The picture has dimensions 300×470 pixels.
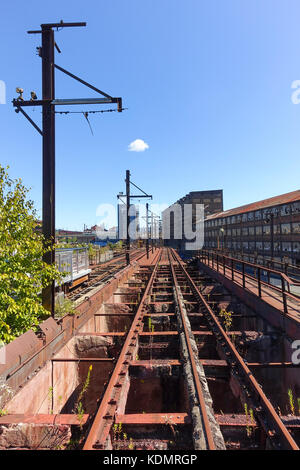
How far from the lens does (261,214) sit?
135 ft

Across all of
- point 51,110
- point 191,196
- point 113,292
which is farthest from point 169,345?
point 191,196

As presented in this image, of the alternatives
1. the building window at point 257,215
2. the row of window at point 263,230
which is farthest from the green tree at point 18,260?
the building window at point 257,215

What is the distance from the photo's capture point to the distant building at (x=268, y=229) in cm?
3312

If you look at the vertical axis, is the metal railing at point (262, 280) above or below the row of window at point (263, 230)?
below

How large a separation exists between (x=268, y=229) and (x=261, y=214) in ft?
9.61

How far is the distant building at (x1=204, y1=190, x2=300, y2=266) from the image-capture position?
109 ft

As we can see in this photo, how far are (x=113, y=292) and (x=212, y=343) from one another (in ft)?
19.0

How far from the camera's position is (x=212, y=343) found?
5902 mm

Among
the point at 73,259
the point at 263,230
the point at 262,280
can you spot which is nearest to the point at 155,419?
the point at 73,259

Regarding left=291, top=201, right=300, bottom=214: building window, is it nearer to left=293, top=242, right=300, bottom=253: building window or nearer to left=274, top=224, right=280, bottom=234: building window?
left=274, top=224, right=280, bottom=234: building window

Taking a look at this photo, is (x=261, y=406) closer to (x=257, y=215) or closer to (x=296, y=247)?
(x=296, y=247)

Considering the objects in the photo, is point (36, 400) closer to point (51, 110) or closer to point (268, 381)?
point (268, 381)

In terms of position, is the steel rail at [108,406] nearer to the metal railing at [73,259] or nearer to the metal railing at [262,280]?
the metal railing at [262,280]

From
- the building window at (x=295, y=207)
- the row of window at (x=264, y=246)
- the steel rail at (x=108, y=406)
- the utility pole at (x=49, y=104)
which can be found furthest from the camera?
the row of window at (x=264, y=246)
